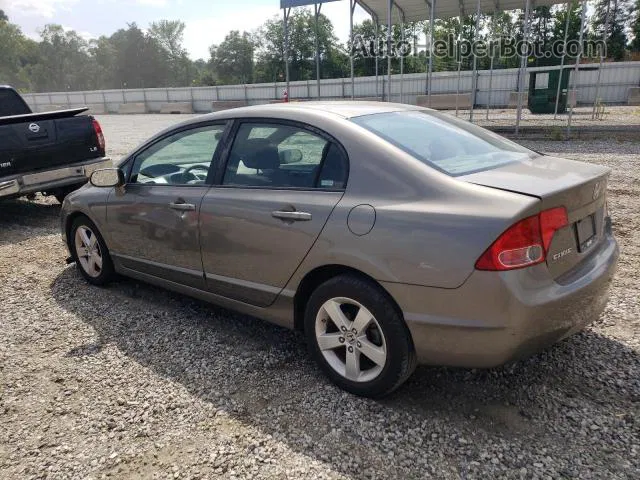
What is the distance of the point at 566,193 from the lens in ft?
8.07

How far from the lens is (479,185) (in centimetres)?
248

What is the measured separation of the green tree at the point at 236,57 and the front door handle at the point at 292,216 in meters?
80.0

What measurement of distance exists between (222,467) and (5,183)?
18.5ft

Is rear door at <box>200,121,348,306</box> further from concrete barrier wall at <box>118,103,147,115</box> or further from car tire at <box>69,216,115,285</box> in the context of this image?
concrete barrier wall at <box>118,103,147,115</box>

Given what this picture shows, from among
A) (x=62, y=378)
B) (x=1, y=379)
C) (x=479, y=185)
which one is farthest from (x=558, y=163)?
(x=1, y=379)

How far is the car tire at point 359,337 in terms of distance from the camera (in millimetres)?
2584

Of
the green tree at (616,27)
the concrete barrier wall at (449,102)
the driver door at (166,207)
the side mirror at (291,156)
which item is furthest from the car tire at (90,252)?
the green tree at (616,27)

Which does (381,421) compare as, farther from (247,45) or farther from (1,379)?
(247,45)

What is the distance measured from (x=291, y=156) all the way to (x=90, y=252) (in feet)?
8.27

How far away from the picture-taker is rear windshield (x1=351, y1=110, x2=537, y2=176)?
2.79m

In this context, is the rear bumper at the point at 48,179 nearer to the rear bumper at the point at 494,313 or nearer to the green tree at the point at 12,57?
the rear bumper at the point at 494,313

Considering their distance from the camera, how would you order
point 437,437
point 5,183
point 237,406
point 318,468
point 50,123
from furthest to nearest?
point 50,123 < point 5,183 < point 237,406 < point 437,437 < point 318,468

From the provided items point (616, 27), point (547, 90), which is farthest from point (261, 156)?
point (616, 27)

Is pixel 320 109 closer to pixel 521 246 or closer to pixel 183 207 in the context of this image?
pixel 183 207
